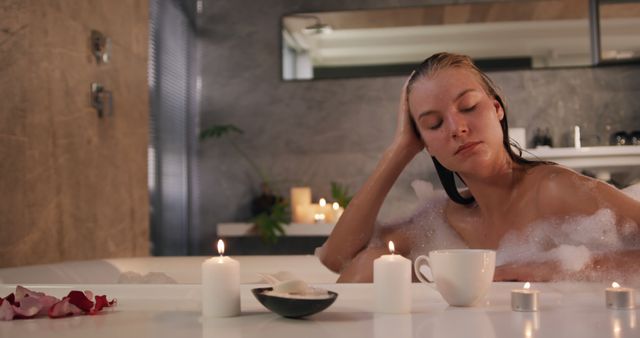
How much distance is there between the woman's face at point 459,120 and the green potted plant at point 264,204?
7.60 ft

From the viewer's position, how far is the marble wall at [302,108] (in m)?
3.85

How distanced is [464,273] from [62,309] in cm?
61

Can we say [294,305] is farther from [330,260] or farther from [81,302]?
[330,260]

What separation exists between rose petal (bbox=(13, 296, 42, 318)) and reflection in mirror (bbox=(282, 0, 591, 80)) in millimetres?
3115

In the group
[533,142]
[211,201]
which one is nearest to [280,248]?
[211,201]

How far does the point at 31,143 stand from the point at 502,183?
1384mm

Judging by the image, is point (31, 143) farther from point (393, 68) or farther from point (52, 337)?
point (393, 68)

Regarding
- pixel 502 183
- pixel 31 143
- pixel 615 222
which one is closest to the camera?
pixel 615 222

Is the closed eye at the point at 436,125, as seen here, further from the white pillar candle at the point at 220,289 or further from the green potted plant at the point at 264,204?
the green potted plant at the point at 264,204

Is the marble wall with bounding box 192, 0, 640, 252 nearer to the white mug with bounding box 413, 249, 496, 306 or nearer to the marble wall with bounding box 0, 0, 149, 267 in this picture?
the marble wall with bounding box 0, 0, 149, 267

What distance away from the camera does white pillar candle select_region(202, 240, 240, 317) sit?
1.00 m

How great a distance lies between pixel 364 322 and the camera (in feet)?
3.10

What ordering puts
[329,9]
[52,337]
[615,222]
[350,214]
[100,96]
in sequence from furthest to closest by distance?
1. [329,9]
2. [100,96]
3. [350,214]
4. [615,222]
5. [52,337]

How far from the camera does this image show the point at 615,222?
142 cm
